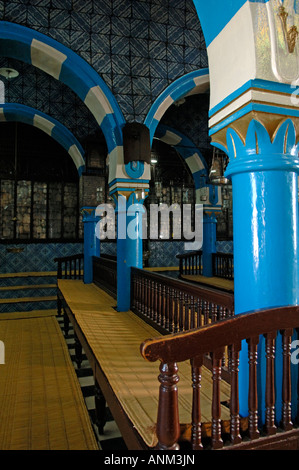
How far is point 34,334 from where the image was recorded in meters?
7.36

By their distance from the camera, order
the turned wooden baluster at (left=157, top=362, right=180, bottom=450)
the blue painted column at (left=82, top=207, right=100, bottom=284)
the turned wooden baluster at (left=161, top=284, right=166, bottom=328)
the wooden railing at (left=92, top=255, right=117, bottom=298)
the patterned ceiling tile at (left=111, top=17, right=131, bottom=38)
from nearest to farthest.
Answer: the turned wooden baluster at (left=157, top=362, right=180, bottom=450)
the turned wooden baluster at (left=161, top=284, right=166, bottom=328)
the patterned ceiling tile at (left=111, top=17, right=131, bottom=38)
the wooden railing at (left=92, top=255, right=117, bottom=298)
the blue painted column at (left=82, top=207, right=100, bottom=284)

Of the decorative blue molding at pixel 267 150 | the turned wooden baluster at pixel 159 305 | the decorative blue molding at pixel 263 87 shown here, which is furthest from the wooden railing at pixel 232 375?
the turned wooden baluster at pixel 159 305

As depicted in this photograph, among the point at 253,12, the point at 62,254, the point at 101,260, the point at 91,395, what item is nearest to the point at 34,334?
the point at 101,260

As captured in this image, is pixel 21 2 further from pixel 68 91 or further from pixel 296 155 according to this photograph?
pixel 296 155

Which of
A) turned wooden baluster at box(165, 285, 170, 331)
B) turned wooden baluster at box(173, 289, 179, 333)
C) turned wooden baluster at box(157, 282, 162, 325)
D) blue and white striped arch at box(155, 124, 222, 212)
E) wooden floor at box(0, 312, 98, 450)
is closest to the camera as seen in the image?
wooden floor at box(0, 312, 98, 450)

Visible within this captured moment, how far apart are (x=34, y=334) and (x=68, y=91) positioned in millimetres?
6375

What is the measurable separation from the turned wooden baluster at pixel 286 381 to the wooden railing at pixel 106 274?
5.13 meters

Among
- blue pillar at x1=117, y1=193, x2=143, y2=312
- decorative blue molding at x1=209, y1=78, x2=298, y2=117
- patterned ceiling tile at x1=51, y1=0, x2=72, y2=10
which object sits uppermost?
patterned ceiling tile at x1=51, y1=0, x2=72, y2=10

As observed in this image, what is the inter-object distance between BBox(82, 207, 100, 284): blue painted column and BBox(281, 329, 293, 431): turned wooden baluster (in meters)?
7.88

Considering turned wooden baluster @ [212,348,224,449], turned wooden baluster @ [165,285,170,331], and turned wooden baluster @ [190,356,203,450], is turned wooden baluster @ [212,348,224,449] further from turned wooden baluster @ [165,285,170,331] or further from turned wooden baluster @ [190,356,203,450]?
turned wooden baluster @ [165,285,170,331]

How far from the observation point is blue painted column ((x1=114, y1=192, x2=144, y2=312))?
6.46m

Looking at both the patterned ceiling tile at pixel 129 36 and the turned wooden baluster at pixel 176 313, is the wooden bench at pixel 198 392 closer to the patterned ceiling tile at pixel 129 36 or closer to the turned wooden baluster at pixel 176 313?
the turned wooden baluster at pixel 176 313

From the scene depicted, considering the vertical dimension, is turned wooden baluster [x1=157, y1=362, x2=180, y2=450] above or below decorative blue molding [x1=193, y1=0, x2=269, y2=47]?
below

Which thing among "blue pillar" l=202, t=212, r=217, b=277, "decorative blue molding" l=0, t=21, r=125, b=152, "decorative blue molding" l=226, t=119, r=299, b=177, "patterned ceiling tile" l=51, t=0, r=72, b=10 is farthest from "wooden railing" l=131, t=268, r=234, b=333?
"blue pillar" l=202, t=212, r=217, b=277
